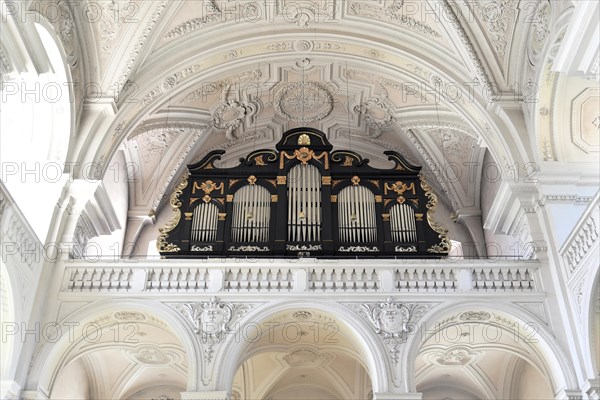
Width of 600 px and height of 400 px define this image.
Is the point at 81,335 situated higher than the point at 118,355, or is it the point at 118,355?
the point at 118,355

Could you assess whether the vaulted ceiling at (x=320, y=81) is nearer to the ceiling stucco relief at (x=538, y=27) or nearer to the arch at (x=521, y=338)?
the ceiling stucco relief at (x=538, y=27)

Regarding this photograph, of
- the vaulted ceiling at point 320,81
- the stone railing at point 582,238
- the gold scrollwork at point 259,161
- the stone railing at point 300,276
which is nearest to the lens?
the stone railing at point 582,238

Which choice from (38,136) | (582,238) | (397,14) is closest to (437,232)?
(582,238)

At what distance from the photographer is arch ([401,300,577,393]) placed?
1067 centimetres

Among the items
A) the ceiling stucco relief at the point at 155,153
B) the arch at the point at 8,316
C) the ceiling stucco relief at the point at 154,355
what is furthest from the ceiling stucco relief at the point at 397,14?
the arch at the point at 8,316

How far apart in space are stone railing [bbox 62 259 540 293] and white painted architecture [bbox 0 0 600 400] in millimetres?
32

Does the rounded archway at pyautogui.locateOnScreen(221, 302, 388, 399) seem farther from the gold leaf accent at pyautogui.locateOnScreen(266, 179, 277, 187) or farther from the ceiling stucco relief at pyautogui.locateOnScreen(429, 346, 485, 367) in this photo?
the gold leaf accent at pyautogui.locateOnScreen(266, 179, 277, 187)

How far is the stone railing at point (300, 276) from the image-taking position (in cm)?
1169

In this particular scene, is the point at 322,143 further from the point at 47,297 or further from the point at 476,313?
the point at 47,297

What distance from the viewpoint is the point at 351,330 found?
11.3 meters

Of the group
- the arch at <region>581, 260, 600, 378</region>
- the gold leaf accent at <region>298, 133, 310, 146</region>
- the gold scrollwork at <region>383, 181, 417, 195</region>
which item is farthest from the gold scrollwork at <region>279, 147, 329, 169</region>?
the arch at <region>581, 260, 600, 378</region>

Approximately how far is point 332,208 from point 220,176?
2.63m

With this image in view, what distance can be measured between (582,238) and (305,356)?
6.14 meters

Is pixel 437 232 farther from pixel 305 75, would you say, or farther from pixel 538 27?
pixel 305 75
